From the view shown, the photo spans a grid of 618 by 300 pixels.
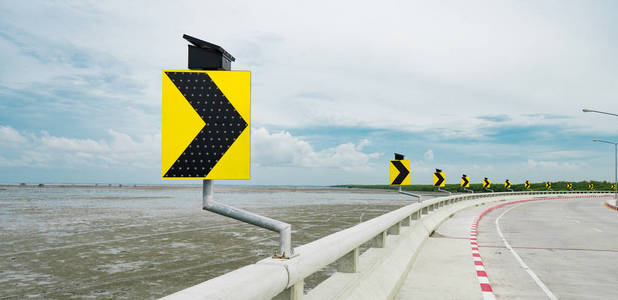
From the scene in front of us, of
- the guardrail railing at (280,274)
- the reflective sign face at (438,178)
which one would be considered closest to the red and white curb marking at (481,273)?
the guardrail railing at (280,274)

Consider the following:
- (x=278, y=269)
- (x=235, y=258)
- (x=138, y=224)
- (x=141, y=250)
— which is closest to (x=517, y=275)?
(x=235, y=258)

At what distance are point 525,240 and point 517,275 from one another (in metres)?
7.16

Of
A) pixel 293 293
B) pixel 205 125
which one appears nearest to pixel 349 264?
pixel 293 293

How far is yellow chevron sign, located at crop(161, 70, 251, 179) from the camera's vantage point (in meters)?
A: 3.14

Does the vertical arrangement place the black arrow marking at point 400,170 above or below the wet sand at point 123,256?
above

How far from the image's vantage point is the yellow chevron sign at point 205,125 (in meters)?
3.14

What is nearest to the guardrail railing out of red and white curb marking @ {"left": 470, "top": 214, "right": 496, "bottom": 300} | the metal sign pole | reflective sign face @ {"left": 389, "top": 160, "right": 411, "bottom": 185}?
the metal sign pole

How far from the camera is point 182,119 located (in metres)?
3.18

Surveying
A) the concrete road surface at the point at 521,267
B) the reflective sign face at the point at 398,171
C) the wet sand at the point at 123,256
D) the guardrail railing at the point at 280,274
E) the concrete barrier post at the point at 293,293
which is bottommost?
the wet sand at the point at 123,256

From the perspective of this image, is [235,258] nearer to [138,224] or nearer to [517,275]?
[517,275]

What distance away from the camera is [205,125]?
3189 millimetres

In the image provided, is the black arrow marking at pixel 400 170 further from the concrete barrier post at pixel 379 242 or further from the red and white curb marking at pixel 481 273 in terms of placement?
the concrete barrier post at pixel 379 242

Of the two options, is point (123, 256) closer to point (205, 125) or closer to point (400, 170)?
point (400, 170)

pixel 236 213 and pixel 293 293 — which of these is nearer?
pixel 236 213
